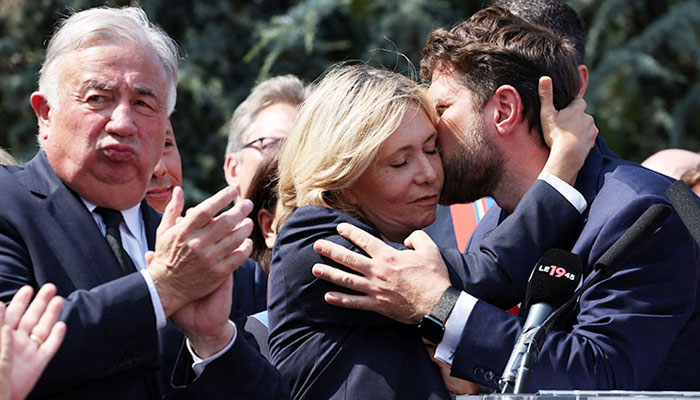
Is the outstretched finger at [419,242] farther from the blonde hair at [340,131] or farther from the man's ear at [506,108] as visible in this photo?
the man's ear at [506,108]

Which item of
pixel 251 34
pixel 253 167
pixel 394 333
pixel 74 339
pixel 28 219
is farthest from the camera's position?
pixel 251 34

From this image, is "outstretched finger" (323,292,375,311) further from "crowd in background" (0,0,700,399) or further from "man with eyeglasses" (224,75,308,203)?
"man with eyeglasses" (224,75,308,203)

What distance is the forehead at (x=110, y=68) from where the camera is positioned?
337 centimetres

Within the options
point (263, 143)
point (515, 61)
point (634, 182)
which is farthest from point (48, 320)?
point (263, 143)

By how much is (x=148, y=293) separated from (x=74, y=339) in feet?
0.79

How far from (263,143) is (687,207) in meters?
3.29

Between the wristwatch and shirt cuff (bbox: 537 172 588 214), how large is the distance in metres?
0.57

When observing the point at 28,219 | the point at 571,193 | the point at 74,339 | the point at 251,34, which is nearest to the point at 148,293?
the point at 74,339

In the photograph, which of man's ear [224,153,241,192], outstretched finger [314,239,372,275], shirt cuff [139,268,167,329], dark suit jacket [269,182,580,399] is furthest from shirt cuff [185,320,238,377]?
man's ear [224,153,241,192]

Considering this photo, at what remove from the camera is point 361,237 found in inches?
132

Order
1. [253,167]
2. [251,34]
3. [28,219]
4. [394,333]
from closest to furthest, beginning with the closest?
[28,219]
[394,333]
[253,167]
[251,34]

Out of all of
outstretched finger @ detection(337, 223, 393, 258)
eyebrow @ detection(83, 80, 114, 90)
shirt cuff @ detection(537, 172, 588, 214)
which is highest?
eyebrow @ detection(83, 80, 114, 90)

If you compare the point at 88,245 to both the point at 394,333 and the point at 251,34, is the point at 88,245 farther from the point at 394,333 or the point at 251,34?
the point at 251,34

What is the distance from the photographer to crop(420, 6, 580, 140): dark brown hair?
382 centimetres
